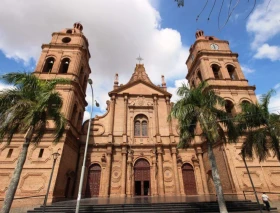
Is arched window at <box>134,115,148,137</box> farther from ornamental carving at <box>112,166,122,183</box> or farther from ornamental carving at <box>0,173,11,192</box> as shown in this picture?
ornamental carving at <box>0,173,11,192</box>

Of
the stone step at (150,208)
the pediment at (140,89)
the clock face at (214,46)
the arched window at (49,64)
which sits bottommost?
the stone step at (150,208)

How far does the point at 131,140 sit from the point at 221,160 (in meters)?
10.6

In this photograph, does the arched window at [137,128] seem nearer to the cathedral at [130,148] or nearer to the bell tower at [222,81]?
the cathedral at [130,148]

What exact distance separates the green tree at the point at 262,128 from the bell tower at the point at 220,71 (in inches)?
296

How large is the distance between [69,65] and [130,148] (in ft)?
44.4

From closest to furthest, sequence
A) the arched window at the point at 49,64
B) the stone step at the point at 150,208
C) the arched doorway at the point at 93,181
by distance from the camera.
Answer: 1. the stone step at the point at 150,208
2. the arched doorway at the point at 93,181
3. the arched window at the point at 49,64

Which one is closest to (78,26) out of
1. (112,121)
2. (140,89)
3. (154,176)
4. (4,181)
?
(140,89)

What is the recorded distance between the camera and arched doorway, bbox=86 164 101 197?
747 inches

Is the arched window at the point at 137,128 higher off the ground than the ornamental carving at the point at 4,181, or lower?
higher

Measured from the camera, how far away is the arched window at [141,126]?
76.8ft

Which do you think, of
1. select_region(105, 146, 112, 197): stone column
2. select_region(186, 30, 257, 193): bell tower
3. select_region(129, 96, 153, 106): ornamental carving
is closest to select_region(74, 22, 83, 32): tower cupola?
select_region(129, 96, 153, 106): ornamental carving

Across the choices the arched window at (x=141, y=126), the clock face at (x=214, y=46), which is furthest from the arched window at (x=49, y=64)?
the clock face at (x=214, y=46)

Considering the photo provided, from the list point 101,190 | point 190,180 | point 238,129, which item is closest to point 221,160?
point 190,180

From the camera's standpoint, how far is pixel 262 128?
450 inches
